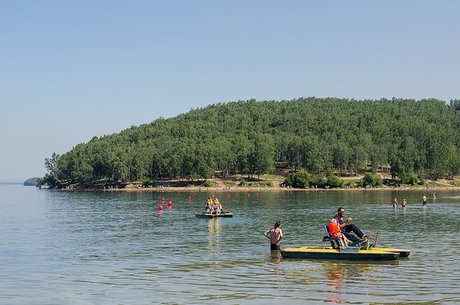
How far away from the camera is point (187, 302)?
2922cm

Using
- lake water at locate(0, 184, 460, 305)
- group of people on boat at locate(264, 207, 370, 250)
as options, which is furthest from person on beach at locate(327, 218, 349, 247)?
lake water at locate(0, 184, 460, 305)

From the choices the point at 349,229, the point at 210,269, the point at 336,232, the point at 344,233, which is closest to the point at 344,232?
the point at 344,233

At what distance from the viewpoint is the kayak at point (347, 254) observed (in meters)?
41.1

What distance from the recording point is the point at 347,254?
41.5m

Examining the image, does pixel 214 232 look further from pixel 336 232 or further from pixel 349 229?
pixel 336 232

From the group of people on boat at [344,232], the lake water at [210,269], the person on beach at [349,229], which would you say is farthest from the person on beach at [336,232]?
the lake water at [210,269]

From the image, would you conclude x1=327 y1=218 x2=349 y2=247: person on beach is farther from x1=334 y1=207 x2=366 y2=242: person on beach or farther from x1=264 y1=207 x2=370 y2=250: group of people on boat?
x1=334 y1=207 x2=366 y2=242: person on beach

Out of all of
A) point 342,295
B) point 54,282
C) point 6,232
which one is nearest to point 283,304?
point 342,295

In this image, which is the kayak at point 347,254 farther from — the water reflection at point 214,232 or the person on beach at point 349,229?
the water reflection at point 214,232

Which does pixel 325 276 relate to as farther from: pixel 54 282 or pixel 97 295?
pixel 54 282

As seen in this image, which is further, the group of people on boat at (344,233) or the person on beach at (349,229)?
the person on beach at (349,229)

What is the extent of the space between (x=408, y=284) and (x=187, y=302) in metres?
11.9

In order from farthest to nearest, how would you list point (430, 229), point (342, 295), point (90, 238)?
point (430, 229), point (90, 238), point (342, 295)

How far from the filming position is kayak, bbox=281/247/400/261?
41062 mm
